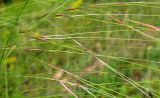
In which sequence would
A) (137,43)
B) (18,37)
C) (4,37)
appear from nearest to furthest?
(18,37) → (4,37) → (137,43)

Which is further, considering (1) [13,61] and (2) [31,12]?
(2) [31,12]

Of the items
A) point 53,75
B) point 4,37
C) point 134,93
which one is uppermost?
point 4,37

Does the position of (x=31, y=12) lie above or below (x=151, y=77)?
above

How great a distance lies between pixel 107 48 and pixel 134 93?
0.99 ft

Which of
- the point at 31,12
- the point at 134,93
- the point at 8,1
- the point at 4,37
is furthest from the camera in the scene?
the point at 8,1

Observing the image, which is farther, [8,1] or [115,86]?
[8,1]

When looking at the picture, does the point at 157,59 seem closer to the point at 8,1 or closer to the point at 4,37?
the point at 4,37

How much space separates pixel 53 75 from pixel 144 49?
0.52m

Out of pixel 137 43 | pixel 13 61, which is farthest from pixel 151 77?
pixel 13 61

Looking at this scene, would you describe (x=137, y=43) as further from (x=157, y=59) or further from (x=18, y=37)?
(x=18, y=37)

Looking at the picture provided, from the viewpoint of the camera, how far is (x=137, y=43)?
2029mm

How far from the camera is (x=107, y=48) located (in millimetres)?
A: 1978

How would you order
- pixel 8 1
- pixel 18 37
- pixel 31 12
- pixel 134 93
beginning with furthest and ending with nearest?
pixel 8 1 → pixel 31 12 → pixel 134 93 → pixel 18 37

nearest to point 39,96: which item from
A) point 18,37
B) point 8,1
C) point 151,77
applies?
point 18,37
